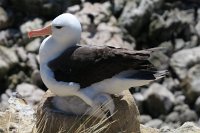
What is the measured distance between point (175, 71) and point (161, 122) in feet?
6.09

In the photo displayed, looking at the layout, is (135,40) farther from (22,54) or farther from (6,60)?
(6,60)

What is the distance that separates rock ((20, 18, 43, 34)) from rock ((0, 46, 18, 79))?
737 millimetres

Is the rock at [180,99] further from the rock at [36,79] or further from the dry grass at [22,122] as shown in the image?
the dry grass at [22,122]

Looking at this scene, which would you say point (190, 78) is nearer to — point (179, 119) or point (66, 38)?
point (179, 119)

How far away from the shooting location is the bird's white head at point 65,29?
4.70 metres

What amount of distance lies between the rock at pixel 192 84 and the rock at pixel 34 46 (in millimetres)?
3731

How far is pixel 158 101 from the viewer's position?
1574 cm

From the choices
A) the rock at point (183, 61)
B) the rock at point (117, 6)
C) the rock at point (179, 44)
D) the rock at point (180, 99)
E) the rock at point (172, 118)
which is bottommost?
the rock at point (172, 118)

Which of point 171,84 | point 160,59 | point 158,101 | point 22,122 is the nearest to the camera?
point 22,122

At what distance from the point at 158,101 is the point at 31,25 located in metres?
A: 4.32

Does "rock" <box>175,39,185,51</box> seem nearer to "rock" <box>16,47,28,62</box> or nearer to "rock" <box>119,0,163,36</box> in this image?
"rock" <box>119,0,163,36</box>

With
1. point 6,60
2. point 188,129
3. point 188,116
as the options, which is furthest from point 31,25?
point 188,129

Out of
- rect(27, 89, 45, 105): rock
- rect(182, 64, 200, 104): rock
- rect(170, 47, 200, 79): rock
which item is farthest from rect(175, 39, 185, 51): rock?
rect(27, 89, 45, 105): rock

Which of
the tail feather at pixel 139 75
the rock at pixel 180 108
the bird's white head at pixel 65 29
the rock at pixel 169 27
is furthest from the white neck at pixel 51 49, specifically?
the rock at pixel 169 27
